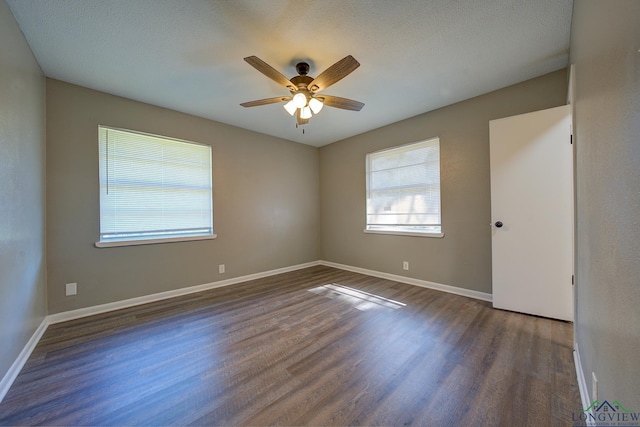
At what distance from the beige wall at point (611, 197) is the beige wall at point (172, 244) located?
3.83 meters

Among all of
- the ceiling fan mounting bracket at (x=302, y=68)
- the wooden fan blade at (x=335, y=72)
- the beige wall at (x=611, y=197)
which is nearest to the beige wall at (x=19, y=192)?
the ceiling fan mounting bracket at (x=302, y=68)

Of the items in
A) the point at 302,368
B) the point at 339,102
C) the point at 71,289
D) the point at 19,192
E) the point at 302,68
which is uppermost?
the point at 302,68

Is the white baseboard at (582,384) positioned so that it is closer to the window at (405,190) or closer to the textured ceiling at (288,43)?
the window at (405,190)

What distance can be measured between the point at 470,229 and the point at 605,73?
232 cm

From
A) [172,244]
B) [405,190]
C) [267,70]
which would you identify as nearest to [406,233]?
[405,190]

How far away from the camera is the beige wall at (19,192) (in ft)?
5.13

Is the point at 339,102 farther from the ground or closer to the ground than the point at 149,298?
farther from the ground

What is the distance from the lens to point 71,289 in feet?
8.43

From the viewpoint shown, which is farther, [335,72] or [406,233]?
[406,233]

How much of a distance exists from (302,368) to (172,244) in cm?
255

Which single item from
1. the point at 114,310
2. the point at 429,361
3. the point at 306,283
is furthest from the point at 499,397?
the point at 114,310

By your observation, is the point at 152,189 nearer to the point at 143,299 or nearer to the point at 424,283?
the point at 143,299

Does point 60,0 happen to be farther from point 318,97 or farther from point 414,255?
point 414,255

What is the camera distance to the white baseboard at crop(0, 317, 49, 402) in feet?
4.85
